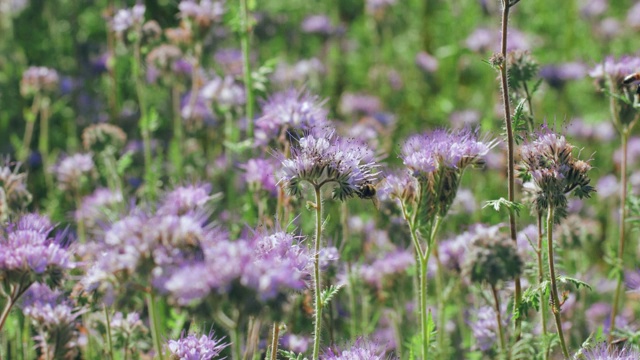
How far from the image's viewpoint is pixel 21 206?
440cm

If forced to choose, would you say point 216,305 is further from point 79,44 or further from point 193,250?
point 79,44

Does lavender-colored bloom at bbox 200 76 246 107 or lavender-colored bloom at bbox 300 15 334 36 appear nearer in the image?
lavender-colored bloom at bbox 200 76 246 107

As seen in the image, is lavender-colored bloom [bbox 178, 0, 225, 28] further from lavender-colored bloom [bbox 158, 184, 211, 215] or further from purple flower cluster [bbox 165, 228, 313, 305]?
purple flower cluster [bbox 165, 228, 313, 305]

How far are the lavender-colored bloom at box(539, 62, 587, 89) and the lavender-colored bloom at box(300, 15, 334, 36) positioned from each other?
256cm

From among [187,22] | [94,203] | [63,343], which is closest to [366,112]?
[187,22]

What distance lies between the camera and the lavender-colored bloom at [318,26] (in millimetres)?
9195

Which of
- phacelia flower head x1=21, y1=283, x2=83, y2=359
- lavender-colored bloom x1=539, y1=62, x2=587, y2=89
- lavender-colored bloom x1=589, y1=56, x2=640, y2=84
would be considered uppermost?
lavender-colored bloom x1=539, y1=62, x2=587, y2=89

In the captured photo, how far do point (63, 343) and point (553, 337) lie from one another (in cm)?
228

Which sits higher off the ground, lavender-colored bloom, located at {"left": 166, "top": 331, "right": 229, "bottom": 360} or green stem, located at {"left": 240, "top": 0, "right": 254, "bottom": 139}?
green stem, located at {"left": 240, "top": 0, "right": 254, "bottom": 139}

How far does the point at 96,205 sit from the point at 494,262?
355cm

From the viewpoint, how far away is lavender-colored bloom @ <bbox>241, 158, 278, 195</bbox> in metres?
4.54

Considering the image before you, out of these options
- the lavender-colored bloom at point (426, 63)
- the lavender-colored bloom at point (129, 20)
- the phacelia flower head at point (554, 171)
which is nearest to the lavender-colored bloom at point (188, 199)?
the phacelia flower head at point (554, 171)

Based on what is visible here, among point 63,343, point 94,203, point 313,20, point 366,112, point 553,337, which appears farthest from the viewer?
point 313,20

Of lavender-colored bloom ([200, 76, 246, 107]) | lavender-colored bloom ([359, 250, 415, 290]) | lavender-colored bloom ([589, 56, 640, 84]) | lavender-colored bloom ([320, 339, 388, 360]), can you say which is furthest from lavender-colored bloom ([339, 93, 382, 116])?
lavender-colored bloom ([320, 339, 388, 360])
